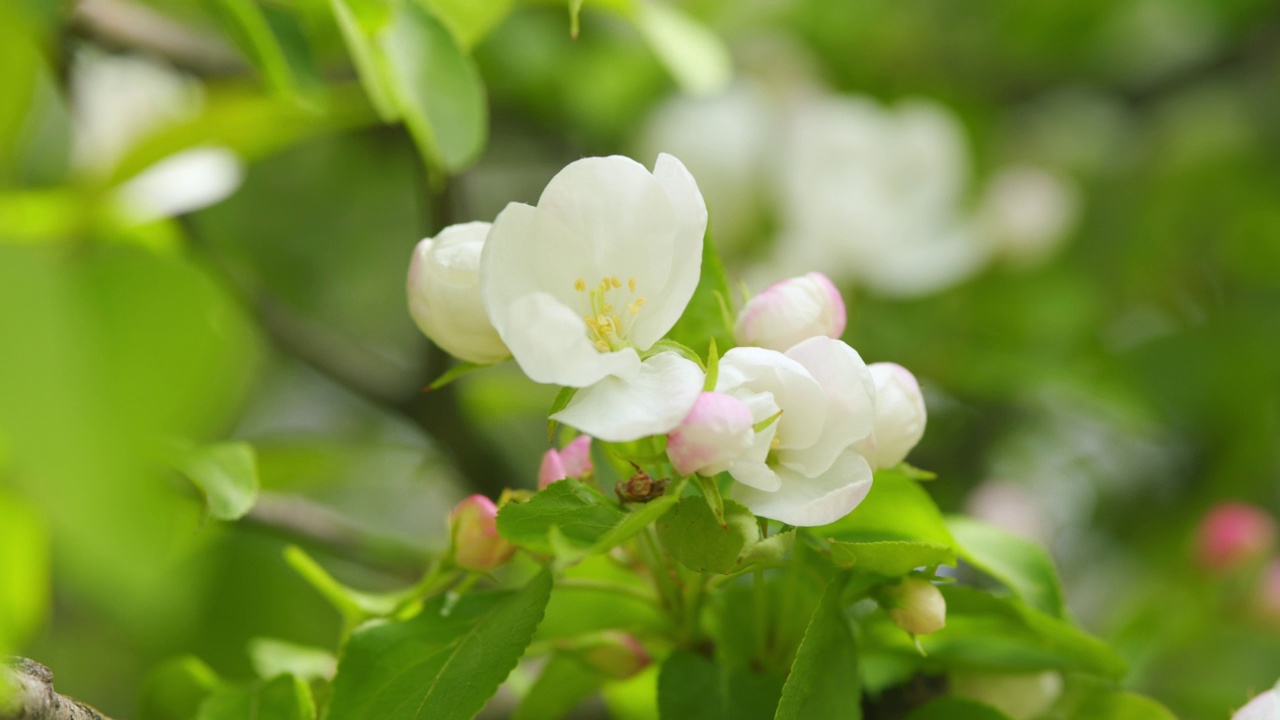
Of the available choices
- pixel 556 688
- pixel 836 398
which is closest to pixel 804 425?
pixel 836 398

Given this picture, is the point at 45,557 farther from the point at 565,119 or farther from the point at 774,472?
the point at 565,119

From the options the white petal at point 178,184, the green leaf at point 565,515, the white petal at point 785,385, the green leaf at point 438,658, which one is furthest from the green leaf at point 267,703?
the white petal at point 178,184

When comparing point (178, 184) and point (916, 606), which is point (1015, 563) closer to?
point (916, 606)

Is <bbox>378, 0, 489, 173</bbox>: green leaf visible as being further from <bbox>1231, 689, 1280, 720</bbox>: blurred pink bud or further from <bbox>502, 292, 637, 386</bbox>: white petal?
<bbox>1231, 689, 1280, 720</bbox>: blurred pink bud

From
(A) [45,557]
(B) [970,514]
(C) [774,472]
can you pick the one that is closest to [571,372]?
(C) [774,472]

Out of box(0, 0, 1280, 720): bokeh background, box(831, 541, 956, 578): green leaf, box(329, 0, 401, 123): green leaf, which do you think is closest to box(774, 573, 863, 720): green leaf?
box(831, 541, 956, 578): green leaf
